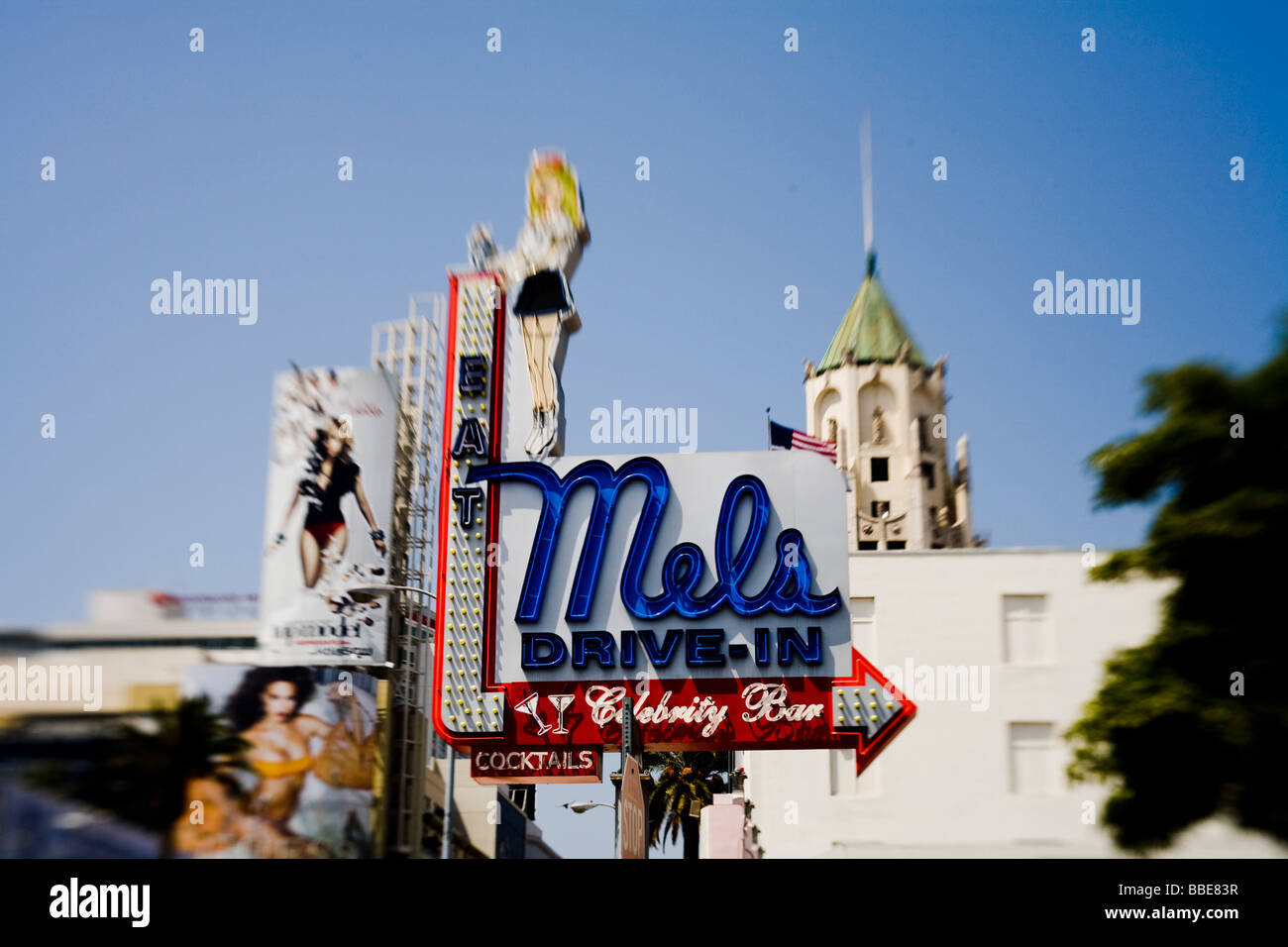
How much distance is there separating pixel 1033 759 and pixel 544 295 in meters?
17.8

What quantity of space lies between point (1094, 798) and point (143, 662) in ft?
87.8

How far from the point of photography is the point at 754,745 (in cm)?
3444

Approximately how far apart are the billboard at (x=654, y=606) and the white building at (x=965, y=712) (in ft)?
4.48

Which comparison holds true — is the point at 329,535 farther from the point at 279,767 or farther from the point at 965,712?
the point at 965,712

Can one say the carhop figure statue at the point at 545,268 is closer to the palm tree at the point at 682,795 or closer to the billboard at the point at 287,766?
the billboard at the point at 287,766

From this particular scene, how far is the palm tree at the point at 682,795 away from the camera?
62.4m

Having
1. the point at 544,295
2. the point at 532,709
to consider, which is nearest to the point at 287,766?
the point at 532,709

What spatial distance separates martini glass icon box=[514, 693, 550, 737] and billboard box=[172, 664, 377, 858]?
7495 millimetres

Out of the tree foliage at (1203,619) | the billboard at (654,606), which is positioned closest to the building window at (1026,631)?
the billboard at (654,606)

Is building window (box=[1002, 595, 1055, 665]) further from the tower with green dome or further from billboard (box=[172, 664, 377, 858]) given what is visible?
the tower with green dome

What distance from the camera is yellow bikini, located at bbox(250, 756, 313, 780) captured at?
40344 mm

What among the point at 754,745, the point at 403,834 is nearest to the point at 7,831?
the point at 403,834

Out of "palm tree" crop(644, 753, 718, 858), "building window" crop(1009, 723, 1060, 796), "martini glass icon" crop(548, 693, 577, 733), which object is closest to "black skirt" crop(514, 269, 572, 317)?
"martini glass icon" crop(548, 693, 577, 733)
